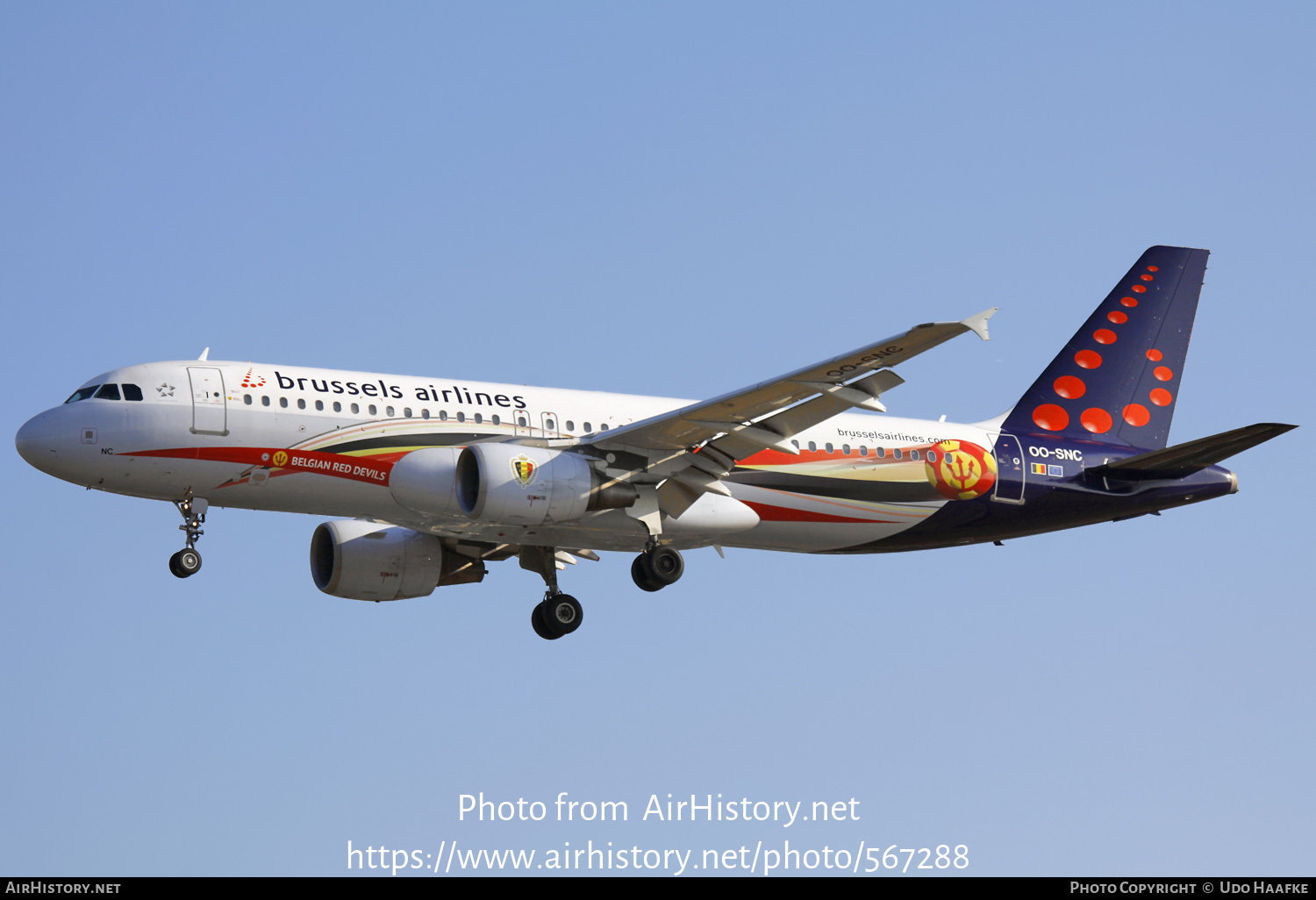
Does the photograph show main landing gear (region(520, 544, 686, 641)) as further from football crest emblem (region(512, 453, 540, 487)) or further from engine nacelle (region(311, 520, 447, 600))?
Answer: football crest emblem (region(512, 453, 540, 487))

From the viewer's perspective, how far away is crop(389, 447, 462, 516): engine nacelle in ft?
93.8

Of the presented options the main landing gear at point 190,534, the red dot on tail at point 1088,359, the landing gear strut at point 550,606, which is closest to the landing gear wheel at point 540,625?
the landing gear strut at point 550,606

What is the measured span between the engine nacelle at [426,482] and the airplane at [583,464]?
0.14ft

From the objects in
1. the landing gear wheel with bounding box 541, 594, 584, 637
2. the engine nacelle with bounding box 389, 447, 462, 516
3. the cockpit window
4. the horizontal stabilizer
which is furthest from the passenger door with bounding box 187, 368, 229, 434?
the horizontal stabilizer

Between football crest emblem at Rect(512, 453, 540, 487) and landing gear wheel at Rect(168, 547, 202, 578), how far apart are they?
19.8 feet

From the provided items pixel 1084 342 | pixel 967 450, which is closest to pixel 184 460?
pixel 967 450

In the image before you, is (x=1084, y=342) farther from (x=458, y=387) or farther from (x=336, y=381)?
(x=336, y=381)

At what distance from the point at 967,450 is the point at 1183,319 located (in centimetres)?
803

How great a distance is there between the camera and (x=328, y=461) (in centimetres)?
2903

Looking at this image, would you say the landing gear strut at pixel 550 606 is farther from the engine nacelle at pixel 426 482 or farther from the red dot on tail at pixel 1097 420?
the red dot on tail at pixel 1097 420

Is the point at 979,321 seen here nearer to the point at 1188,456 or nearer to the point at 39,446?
the point at 1188,456

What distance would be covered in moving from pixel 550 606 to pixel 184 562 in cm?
754

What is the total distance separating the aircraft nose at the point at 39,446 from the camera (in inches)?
1117

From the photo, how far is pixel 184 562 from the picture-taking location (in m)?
29.1
